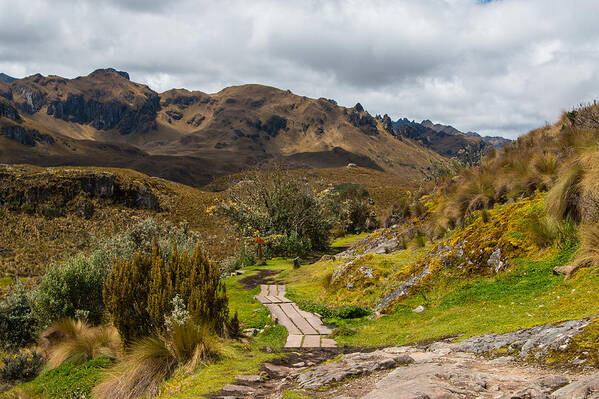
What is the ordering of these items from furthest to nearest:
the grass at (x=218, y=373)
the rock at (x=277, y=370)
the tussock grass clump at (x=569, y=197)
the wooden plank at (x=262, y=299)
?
the wooden plank at (x=262, y=299) → the tussock grass clump at (x=569, y=197) → the rock at (x=277, y=370) → the grass at (x=218, y=373)

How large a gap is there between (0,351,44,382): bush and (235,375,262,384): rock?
722cm

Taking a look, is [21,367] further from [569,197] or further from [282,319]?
[569,197]

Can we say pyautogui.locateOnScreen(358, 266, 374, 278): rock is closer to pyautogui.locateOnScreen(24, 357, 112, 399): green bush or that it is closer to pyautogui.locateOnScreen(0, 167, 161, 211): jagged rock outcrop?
pyautogui.locateOnScreen(24, 357, 112, 399): green bush

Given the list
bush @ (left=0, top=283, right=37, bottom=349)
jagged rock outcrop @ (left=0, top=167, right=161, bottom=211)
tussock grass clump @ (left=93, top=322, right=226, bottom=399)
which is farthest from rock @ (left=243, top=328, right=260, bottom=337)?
jagged rock outcrop @ (left=0, top=167, right=161, bottom=211)

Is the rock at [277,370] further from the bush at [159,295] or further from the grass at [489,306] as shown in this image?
the grass at [489,306]

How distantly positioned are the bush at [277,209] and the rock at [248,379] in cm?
2065

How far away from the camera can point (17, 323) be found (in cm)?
1309

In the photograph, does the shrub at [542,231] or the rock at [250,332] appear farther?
the rock at [250,332]

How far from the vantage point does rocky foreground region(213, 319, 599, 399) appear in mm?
3586

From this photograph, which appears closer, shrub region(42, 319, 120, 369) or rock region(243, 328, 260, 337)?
shrub region(42, 319, 120, 369)

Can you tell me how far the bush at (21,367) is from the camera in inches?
386

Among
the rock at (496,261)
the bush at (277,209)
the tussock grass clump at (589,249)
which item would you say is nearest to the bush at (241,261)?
the bush at (277,209)

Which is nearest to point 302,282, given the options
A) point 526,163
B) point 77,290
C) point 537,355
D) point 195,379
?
point 77,290

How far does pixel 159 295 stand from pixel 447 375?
5552 millimetres
